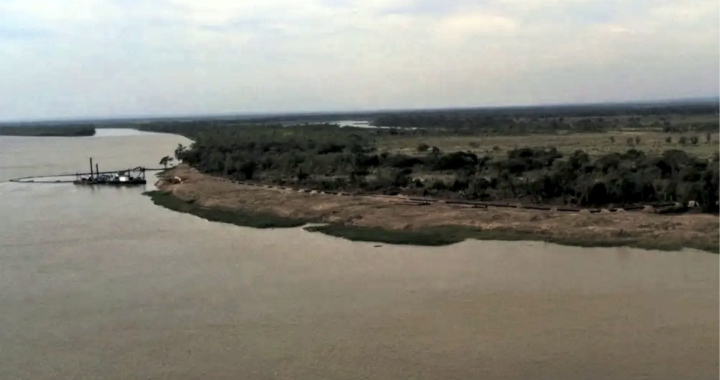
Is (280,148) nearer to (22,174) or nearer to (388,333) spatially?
(22,174)

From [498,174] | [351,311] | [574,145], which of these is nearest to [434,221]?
[498,174]

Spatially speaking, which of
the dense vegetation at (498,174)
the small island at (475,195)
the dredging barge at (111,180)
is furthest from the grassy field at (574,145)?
the dredging barge at (111,180)

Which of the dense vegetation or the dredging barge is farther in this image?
the dredging barge

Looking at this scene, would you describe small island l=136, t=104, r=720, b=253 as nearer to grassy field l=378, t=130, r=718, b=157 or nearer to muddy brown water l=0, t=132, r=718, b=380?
grassy field l=378, t=130, r=718, b=157

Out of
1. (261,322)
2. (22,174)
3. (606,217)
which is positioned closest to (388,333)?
(261,322)

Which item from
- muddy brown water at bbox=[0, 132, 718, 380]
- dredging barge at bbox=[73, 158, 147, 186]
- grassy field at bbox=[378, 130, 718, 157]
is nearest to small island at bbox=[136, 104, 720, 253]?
grassy field at bbox=[378, 130, 718, 157]

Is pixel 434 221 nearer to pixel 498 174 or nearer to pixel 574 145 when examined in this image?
pixel 498 174
